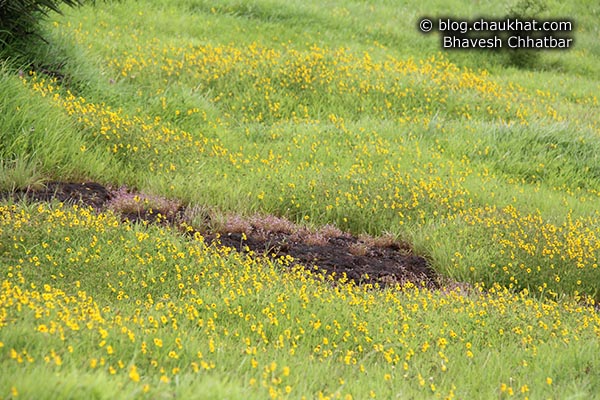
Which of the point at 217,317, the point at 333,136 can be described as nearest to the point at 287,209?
the point at 333,136

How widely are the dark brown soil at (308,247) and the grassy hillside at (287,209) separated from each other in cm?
24

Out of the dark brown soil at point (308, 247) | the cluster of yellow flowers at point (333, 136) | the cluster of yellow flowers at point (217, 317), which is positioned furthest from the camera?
the cluster of yellow flowers at point (333, 136)

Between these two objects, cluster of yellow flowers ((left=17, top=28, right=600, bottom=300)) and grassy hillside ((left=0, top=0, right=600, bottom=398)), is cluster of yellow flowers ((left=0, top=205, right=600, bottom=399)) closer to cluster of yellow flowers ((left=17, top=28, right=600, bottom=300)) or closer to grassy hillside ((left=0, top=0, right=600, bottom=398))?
grassy hillside ((left=0, top=0, right=600, bottom=398))

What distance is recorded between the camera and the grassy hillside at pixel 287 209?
13.5 ft

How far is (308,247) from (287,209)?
89cm

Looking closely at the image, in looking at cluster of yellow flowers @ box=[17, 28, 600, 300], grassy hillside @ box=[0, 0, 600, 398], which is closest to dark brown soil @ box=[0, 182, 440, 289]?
grassy hillside @ box=[0, 0, 600, 398]

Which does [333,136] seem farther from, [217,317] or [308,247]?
[217,317]

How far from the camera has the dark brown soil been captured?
7.00 meters

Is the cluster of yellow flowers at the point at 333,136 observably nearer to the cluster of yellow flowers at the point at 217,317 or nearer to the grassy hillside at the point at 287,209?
the grassy hillside at the point at 287,209

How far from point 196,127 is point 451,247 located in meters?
4.54

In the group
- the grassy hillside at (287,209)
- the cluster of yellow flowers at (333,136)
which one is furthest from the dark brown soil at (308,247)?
the cluster of yellow flowers at (333,136)

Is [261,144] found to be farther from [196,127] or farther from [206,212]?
[206,212]

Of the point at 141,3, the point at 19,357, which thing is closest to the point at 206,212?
the point at 19,357

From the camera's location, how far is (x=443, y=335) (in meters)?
5.36
